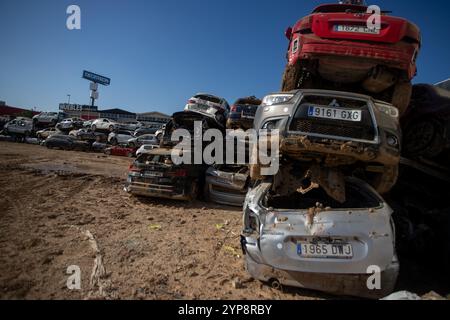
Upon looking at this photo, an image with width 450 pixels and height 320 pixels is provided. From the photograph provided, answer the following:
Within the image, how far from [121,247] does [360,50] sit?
461 centimetres

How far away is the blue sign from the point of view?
53469 millimetres

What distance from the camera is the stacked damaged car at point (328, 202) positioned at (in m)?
2.57

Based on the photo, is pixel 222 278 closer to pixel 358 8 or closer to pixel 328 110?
pixel 328 110

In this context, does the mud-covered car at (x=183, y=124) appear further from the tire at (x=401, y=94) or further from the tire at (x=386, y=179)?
the tire at (x=386, y=179)

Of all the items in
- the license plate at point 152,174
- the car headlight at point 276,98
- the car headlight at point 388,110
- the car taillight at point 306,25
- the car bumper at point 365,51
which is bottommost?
the license plate at point 152,174

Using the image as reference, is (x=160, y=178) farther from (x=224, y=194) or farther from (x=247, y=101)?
(x=247, y=101)

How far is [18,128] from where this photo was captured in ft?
70.6

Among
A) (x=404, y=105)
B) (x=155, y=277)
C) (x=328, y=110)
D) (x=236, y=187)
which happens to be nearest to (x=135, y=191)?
(x=236, y=187)

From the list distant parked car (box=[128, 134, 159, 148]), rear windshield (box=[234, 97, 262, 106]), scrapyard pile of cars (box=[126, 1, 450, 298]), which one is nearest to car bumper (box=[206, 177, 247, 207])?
rear windshield (box=[234, 97, 262, 106])

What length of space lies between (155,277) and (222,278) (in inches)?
31.9

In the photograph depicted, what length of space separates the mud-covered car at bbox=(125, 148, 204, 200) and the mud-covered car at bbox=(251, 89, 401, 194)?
3.88 m

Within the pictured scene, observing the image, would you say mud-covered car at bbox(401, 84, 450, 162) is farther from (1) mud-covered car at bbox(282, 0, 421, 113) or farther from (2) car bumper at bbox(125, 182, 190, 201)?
(2) car bumper at bbox(125, 182, 190, 201)

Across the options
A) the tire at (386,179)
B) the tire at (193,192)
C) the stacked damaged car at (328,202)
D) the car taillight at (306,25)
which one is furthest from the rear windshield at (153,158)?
the tire at (386,179)

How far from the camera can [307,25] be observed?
410 cm
